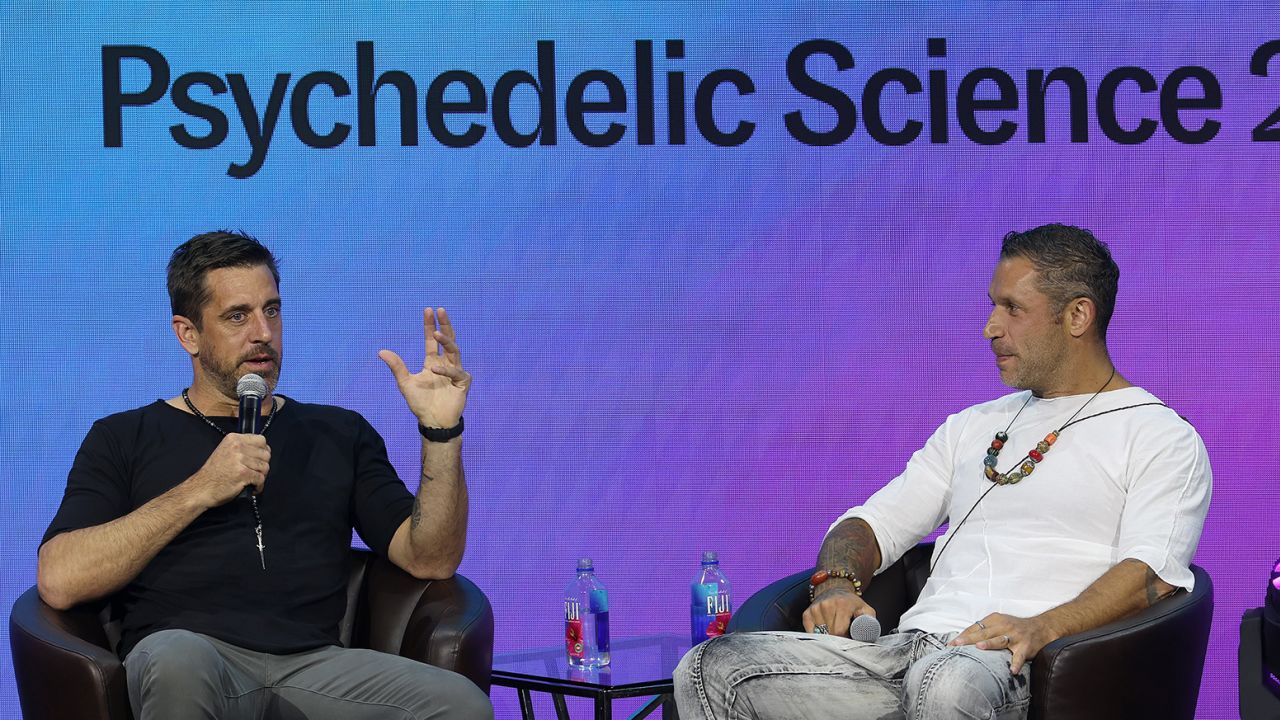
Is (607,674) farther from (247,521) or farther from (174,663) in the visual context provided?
(174,663)

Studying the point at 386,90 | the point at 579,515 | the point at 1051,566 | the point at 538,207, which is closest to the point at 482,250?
the point at 538,207

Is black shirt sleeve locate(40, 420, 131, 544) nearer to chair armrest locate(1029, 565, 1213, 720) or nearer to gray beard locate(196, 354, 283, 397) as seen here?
gray beard locate(196, 354, 283, 397)

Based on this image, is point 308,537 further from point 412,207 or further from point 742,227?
point 742,227

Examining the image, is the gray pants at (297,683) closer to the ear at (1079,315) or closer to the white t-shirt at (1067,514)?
the white t-shirt at (1067,514)

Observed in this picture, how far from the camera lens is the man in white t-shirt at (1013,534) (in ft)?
8.98

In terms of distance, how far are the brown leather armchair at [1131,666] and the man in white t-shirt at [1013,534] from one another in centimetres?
7

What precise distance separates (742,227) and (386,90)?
1.12 meters

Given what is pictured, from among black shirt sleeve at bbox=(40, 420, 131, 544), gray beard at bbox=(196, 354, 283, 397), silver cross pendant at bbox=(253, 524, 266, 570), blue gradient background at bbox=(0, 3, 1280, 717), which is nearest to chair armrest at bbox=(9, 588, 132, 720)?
black shirt sleeve at bbox=(40, 420, 131, 544)

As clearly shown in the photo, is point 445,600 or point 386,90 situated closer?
point 445,600

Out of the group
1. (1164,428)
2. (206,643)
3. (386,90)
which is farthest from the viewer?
(386,90)

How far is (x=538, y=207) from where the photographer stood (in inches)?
162

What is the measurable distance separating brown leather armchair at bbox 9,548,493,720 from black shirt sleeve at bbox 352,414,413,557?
79 millimetres

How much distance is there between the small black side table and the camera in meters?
3.13

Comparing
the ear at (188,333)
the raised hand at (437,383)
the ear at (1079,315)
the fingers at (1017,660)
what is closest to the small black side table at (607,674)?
the raised hand at (437,383)
